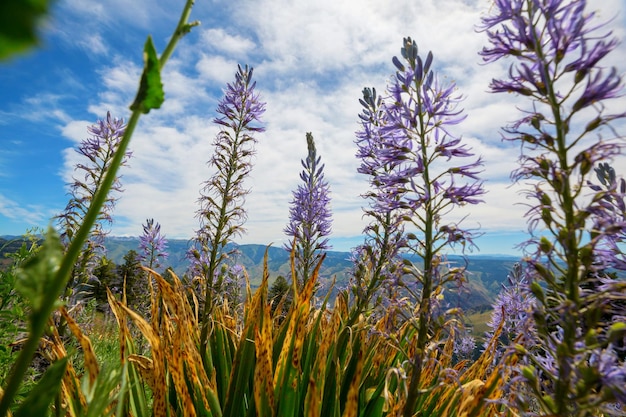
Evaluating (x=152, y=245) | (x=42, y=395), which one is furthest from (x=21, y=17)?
(x=152, y=245)

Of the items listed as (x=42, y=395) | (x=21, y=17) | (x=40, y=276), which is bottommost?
(x=42, y=395)

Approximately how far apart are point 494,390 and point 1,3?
2.84 m

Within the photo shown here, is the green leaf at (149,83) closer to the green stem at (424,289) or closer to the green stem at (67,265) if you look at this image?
the green stem at (67,265)

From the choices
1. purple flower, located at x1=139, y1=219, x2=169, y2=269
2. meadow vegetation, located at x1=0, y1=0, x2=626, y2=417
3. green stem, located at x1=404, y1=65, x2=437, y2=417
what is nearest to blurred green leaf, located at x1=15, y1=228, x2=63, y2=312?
meadow vegetation, located at x1=0, y1=0, x2=626, y2=417

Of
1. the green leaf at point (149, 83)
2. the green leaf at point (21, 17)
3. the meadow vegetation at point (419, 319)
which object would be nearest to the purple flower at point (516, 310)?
the meadow vegetation at point (419, 319)

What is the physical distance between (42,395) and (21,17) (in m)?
0.80

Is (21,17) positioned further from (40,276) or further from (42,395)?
(42,395)

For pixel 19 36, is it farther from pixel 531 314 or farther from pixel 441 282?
pixel 441 282

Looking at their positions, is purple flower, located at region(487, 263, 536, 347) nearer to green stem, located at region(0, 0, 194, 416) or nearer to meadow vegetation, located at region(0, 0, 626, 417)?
meadow vegetation, located at region(0, 0, 626, 417)

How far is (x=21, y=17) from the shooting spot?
219 millimetres

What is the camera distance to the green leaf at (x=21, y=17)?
217 millimetres

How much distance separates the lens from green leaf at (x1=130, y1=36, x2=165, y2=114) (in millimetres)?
568

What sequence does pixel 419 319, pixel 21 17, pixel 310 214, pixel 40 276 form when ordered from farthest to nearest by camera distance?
pixel 310 214 < pixel 419 319 < pixel 40 276 < pixel 21 17

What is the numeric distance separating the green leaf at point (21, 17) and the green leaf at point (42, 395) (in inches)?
28.1
